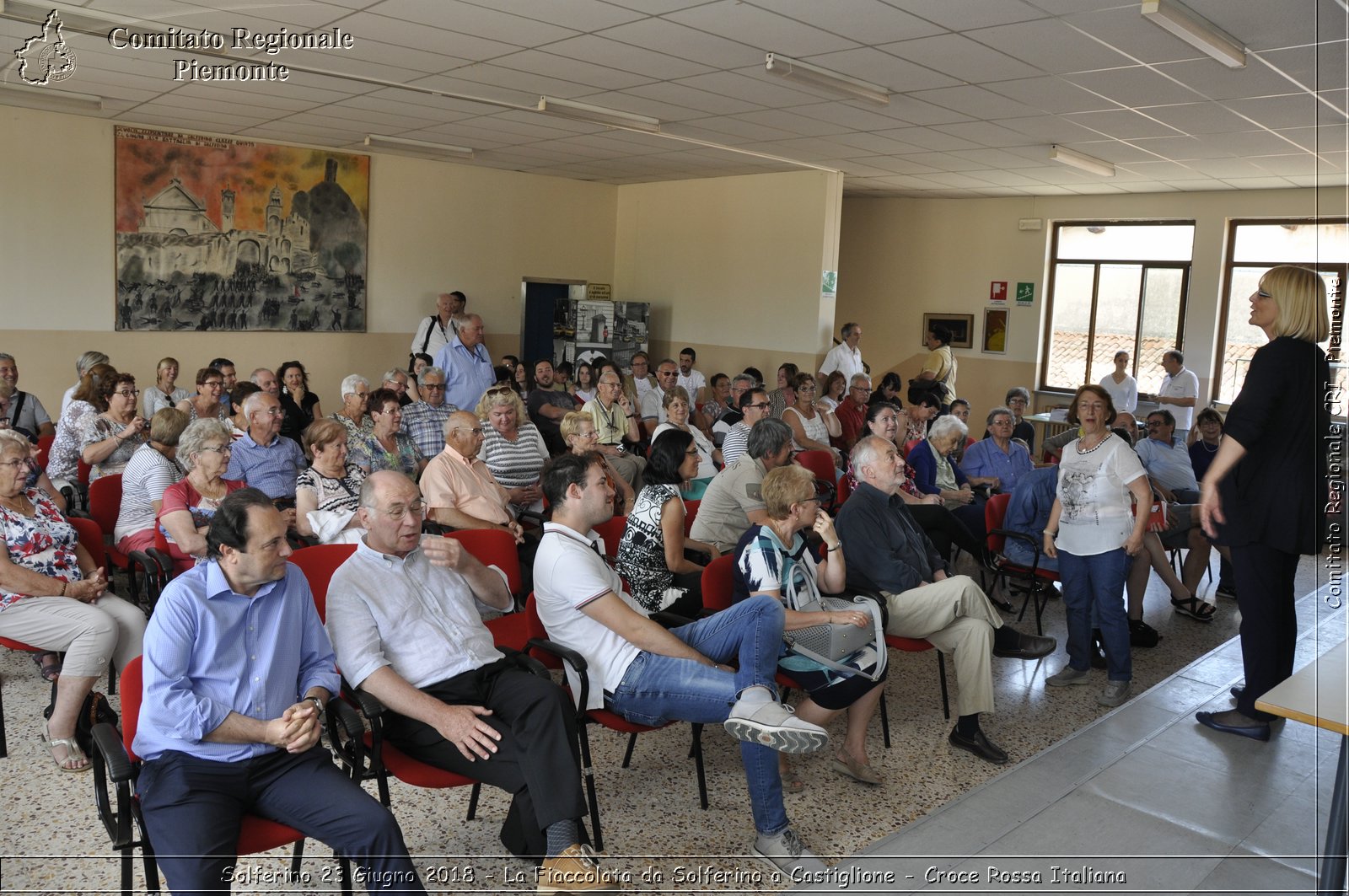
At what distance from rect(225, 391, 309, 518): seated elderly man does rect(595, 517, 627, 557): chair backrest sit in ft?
4.94

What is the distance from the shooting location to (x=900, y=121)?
794cm

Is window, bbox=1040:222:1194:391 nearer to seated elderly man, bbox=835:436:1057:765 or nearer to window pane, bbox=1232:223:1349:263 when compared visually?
window pane, bbox=1232:223:1349:263

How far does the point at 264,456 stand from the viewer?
4.69 metres

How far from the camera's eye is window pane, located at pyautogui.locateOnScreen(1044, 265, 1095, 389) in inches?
489

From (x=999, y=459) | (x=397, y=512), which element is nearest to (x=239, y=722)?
(x=397, y=512)

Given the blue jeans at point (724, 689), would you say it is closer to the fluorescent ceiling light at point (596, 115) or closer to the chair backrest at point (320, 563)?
the chair backrest at point (320, 563)

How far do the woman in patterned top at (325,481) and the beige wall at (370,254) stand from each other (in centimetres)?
653

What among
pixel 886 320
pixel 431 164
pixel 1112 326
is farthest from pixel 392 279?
pixel 1112 326

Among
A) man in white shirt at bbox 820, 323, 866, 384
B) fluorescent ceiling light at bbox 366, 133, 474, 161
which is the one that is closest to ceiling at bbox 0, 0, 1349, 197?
fluorescent ceiling light at bbox 366, 133, 474, 161

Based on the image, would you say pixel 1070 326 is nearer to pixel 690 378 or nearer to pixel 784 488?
pixel 690 378

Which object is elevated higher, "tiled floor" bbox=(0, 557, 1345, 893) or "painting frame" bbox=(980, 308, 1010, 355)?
"painting frame" bbox=(980, 308, 1010, 355)

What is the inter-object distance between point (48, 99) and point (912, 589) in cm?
854

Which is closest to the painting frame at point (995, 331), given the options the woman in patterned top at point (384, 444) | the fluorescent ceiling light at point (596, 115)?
the fluorescent ceiling light at point (596, 115)

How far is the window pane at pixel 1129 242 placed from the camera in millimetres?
11508
